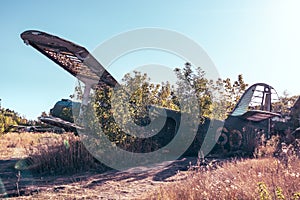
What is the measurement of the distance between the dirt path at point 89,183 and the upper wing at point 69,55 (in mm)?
2547

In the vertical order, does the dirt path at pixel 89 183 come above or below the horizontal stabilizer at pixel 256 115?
below

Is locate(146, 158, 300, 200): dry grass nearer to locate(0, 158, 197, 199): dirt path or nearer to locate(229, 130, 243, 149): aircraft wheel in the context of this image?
locate(0, 158, 197, 199): dirt path

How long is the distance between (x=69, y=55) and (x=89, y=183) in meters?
4.11

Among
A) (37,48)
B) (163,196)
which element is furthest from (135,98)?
(163,196)

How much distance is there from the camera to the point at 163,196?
3109 mm

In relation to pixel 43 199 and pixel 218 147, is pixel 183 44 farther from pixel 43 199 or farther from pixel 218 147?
pixel 43 199

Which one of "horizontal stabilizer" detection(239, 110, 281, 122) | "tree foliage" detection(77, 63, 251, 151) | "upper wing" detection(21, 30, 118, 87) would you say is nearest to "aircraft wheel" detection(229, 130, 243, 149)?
"horizontal stabilizer" detection(239, 110, 281, 122)

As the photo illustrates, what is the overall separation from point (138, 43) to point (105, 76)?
2.18 metres

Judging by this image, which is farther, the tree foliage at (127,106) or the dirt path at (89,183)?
the tree foliage at (127,106)

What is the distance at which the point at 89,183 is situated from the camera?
455cm

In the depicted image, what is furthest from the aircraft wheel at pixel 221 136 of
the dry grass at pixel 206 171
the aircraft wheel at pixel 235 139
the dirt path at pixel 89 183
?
the dirt path at pixel 89 183

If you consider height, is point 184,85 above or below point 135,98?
above

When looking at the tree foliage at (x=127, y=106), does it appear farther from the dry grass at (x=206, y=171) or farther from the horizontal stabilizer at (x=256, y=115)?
the horizontal stabilizer at (x=256, y=115)

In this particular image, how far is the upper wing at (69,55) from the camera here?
6.14 meters
